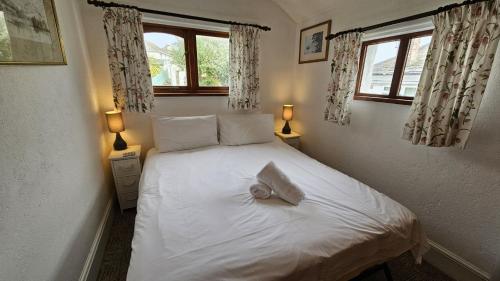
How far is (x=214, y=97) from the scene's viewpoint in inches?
103

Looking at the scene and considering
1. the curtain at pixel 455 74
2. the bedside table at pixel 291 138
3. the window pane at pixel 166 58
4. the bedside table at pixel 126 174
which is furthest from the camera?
the bedside table at pixel 291 138

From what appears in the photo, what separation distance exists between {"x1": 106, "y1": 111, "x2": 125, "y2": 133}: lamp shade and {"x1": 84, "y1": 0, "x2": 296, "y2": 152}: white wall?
22cm

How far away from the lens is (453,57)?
1.34m

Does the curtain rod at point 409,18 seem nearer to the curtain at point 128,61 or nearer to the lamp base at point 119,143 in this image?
the curtain at point 128,61

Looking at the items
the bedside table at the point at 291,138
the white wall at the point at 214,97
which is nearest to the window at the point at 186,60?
the white wall at the point at 214,97

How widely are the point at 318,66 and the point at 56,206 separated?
2.76m

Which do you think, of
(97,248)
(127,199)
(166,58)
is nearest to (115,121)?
(127,199)

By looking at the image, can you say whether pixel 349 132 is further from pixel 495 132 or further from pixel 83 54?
pixel 83 54

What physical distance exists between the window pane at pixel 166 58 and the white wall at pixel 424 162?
1.69 m

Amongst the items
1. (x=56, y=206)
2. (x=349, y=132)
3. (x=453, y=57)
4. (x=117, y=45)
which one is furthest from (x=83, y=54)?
(x=453, y=57)

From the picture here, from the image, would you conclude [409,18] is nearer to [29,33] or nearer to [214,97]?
[214,97]

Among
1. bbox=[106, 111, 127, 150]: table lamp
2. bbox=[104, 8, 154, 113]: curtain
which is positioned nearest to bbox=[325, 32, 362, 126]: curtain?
bbox=[104, 8, 154, 113]: curtain

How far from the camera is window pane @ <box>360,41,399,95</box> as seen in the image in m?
1.89

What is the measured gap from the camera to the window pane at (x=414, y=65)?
166 centimetres
